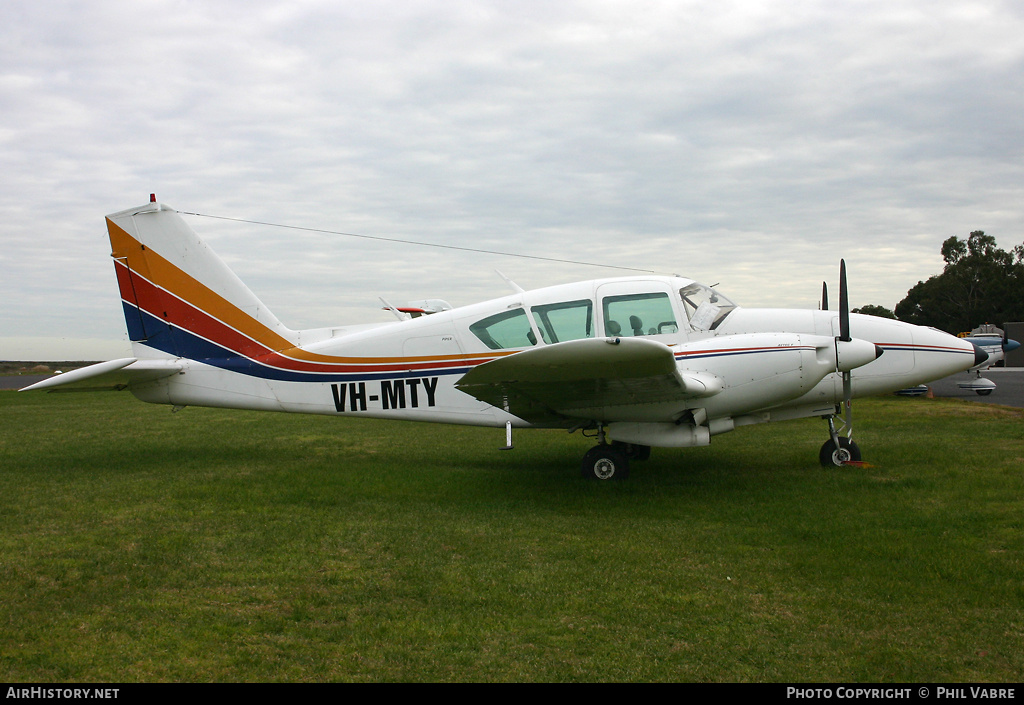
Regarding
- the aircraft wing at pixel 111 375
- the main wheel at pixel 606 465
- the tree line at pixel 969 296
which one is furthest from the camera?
the tree line at pixel 969 296

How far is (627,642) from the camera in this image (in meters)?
3.50

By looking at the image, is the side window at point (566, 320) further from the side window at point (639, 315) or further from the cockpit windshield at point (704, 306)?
the cockpit windshield at point (704, 306)

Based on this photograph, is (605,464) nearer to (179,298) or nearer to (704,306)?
(704,306)

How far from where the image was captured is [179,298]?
944 cm

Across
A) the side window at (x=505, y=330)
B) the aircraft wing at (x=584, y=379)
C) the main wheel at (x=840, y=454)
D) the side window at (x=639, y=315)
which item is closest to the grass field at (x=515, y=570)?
the main wheel at (x=840, y=454)

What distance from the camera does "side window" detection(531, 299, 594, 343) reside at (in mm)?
7934

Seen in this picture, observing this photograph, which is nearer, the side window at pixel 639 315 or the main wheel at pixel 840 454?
the side window at pixel 639 315

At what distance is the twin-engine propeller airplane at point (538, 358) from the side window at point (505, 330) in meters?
0.01

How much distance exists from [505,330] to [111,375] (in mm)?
4989

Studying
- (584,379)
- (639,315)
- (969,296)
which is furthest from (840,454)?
(969,296)

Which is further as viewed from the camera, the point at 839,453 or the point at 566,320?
the point at 839,453

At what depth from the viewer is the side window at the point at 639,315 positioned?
7844 millimetres
